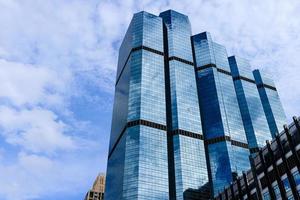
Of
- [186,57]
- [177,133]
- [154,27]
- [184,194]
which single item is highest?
[154,27]

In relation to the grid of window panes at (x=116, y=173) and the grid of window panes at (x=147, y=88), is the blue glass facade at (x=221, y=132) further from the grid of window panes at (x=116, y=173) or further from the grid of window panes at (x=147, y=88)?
the grid of window panes at (x=116, y=173)

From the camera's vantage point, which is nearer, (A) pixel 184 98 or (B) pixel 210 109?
(A) pixel 184 98

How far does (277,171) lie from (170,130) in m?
99.4

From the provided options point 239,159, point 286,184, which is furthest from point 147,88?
point 286,184

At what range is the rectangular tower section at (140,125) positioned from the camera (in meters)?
138

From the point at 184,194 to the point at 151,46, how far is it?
84.0m

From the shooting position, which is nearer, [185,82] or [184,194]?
[184,194]

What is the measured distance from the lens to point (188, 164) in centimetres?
15238

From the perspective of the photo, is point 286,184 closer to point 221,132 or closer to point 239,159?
point 239,159

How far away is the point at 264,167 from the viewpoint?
231 ft

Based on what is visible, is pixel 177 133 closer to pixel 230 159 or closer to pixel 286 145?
pixel 230 159

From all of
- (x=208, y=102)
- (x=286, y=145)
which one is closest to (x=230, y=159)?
(x=208, y=102)

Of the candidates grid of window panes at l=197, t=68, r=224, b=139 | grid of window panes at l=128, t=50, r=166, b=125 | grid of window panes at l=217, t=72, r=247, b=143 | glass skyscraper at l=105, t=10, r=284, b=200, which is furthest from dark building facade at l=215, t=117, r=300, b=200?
grid of window panes at l=217, t=72, r=247, b=143

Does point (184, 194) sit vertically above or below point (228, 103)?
below
